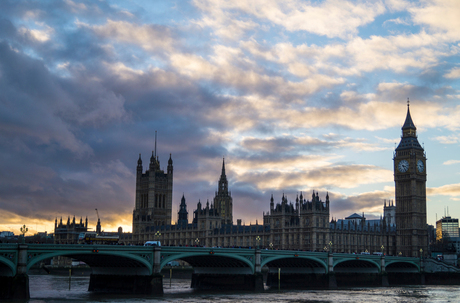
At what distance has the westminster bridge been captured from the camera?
69125mm

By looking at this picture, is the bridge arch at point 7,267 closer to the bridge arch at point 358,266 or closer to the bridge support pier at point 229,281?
the bridge support pier at point 229,281

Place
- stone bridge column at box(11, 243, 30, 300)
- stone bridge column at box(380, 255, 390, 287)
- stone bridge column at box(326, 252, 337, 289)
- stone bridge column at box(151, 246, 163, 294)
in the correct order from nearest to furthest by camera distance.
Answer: stone bridge column at box(11, 243, 30, 300)
stone bridge column at box(151, 246, 163, 294)
stone bridge column at box(326, 252, 337, 289)
stone bridge column at box(380, 255, 390, 287)

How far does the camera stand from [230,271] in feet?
318

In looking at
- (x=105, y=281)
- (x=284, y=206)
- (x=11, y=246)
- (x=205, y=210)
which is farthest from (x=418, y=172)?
(x=11, y=246)

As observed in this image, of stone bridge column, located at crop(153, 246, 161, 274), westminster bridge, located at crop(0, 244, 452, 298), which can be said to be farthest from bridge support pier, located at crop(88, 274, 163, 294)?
stone bridge column, located at crop(153, 246, 161, 274)

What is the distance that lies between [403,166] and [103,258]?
413 feet

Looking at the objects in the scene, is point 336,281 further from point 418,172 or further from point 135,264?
point 418,172

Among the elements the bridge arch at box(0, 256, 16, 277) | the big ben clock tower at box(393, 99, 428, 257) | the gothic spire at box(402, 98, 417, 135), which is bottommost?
the bridge arch at box(0, 256, 16, 277)

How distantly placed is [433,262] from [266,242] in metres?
47.9

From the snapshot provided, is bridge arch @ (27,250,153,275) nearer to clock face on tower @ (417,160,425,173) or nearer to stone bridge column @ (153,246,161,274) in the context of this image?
stone bridge column @ (153,246,161,274)

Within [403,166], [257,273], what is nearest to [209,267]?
[257,273]

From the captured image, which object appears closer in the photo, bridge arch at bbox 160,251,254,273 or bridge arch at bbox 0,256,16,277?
bridge arch at bbox 0,256,16,277

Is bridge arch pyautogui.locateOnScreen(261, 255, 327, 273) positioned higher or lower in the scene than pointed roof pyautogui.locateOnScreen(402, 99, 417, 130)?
lower

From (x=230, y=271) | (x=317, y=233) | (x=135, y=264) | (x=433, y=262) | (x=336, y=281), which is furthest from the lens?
(x=317, y=233)
